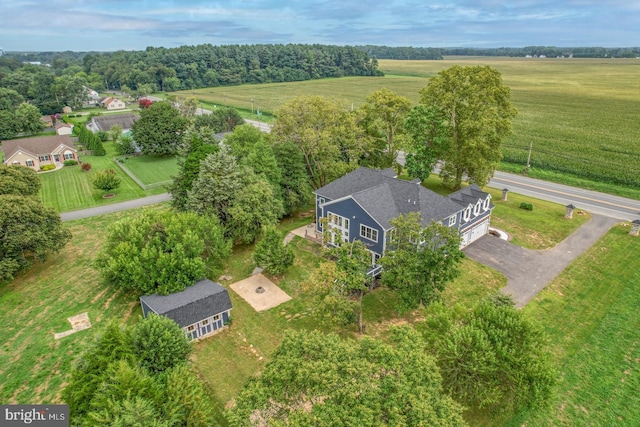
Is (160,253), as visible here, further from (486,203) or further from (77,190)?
(77,190)

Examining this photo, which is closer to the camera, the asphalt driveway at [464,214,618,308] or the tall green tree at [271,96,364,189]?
the asphalt driveway at [464,214,618,308]

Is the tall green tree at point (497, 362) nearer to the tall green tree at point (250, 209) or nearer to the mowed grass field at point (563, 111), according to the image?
the tall green tree at point (250, 209)

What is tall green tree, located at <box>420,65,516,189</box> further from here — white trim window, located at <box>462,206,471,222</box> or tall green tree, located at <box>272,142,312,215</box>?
tall green tree, located at <box>272,142,312,215</box>

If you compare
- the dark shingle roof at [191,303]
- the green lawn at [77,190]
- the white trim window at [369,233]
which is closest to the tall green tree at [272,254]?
the dark shingle roof at [191,303]

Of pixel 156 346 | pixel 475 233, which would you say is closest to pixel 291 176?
pixel 475 233

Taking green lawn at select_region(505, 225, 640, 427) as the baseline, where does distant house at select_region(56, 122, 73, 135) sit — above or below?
above

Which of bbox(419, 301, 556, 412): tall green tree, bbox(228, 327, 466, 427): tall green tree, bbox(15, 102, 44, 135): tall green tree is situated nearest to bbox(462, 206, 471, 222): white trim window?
bbox(419, 301, 556, 412): tall green tree

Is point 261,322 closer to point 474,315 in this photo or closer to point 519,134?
point 474,315
